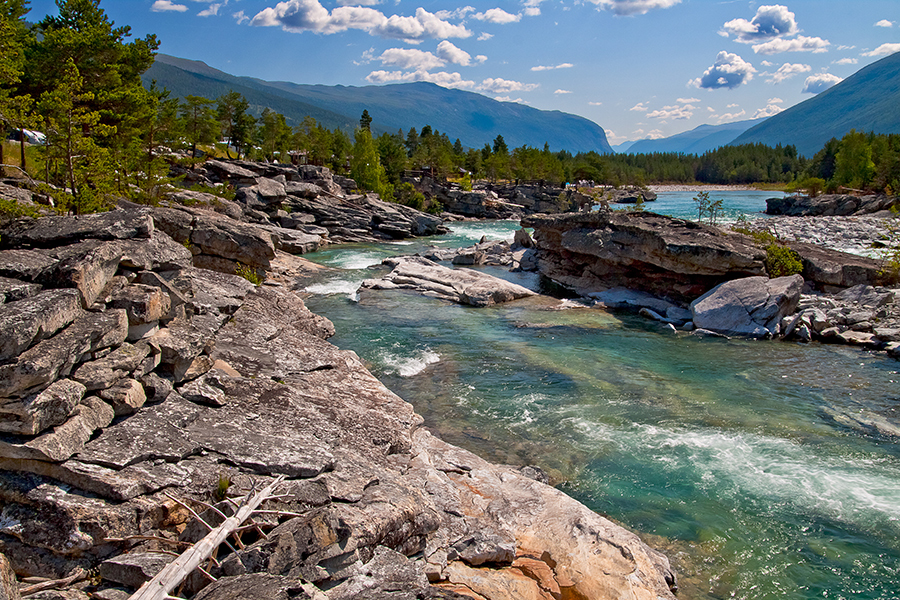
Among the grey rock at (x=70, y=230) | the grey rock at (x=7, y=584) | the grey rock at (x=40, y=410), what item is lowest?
the grey rock at (x=7, y=584)

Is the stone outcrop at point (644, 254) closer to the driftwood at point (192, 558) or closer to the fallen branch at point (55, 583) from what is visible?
the driftwood at point (192, 558)

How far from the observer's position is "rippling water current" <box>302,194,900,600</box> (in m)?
9.83

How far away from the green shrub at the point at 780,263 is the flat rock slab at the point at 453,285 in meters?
13.1

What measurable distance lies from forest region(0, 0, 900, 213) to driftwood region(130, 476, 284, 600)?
456 inches

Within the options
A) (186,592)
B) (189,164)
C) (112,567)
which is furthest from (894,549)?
(189,164)

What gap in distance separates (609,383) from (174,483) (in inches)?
571

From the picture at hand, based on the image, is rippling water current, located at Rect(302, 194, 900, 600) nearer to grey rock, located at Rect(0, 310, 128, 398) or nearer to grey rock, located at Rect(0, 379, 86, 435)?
grey rock, located at Rect(0, 310, 128, 398)

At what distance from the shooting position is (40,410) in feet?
20.4

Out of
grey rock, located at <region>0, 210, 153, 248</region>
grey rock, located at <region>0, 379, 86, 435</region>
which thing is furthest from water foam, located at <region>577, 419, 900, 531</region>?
grey rock, located at <region>0, 210, 153, 248</region>

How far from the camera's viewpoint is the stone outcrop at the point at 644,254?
27.7 metres

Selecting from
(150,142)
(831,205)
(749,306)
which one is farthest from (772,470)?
(831,205)

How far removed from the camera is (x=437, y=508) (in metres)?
8.55

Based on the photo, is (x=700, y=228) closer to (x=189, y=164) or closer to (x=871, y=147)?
(x=189, y=164)

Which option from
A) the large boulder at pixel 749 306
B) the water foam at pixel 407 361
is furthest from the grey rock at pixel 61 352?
the large boulder at pixel 749 306
